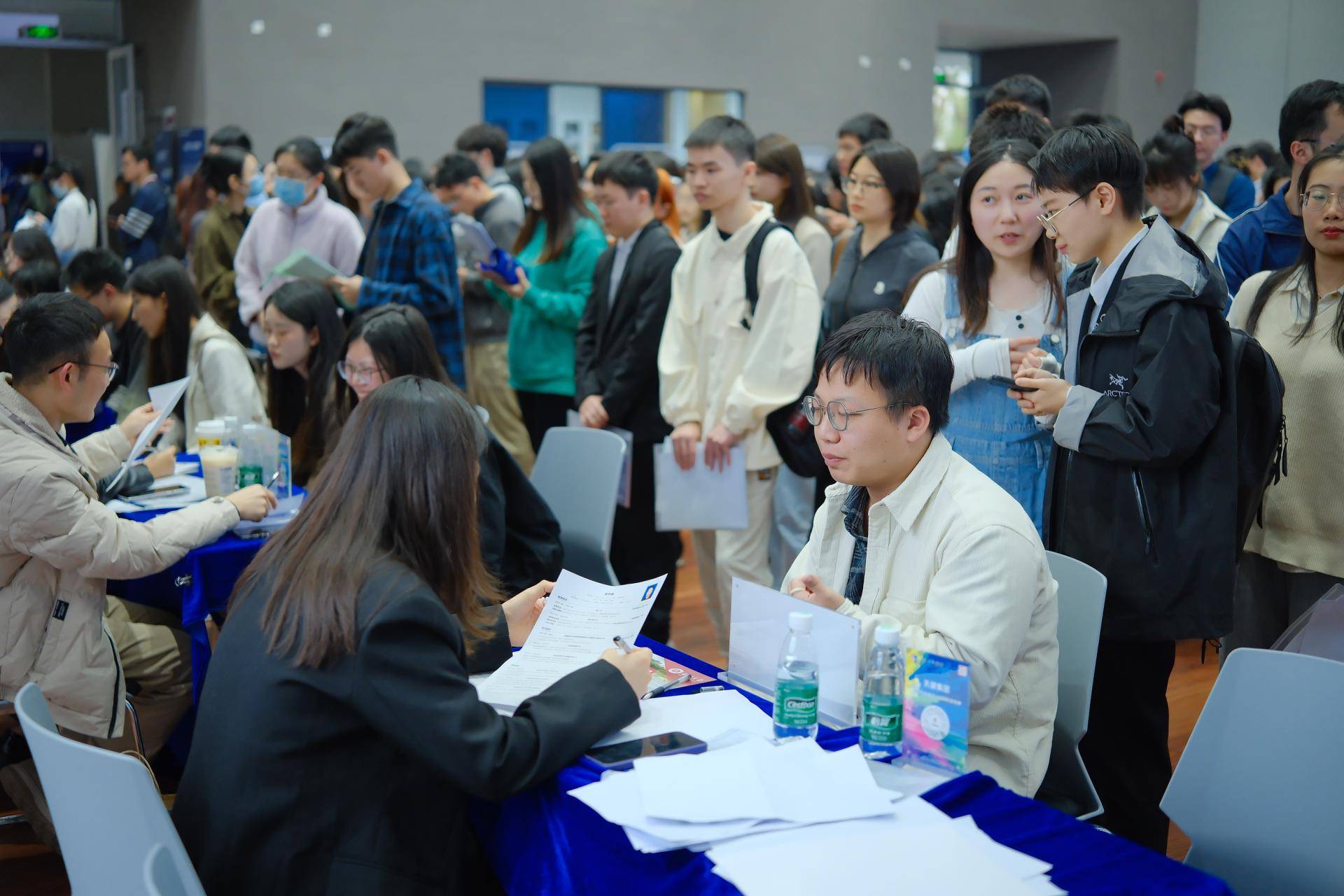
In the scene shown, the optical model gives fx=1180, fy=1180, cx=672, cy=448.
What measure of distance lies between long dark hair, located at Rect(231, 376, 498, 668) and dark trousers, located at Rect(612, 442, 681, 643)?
2.27 m

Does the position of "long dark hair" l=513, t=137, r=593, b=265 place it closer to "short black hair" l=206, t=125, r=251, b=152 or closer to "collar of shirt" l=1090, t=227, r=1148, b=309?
"collar of shirt" l=1090, t=227, r=1148, b=309

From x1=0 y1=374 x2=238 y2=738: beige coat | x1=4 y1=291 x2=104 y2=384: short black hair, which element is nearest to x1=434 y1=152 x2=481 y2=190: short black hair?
x1=4 y1=291 x2=104 y2=384: short black hair

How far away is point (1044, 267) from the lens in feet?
8.76

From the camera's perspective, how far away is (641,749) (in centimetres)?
162

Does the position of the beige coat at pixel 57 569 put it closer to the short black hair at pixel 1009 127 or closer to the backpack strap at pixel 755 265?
the backpack strap at pixel 755 265

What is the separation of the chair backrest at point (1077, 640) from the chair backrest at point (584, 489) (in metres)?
1.31

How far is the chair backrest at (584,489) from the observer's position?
3.15 metres

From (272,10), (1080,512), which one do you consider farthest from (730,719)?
(272,10)

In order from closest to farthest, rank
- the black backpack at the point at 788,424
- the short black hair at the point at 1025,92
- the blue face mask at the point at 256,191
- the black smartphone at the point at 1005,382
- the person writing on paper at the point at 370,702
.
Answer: the person writing on paper at the point at 370,702 < the black smartphone at the point at 1005,382 < the black backpack at the point at 788,424 < the short black hair at the point at 1025,92 < the blue face mask at the point at 256,191

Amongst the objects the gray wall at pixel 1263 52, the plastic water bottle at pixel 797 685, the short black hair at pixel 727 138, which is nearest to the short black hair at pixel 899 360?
the plastic water bottle at pixel 797 685

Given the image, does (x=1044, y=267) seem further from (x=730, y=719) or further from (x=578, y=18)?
(x=578, y=18)

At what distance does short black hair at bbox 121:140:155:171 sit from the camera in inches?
361

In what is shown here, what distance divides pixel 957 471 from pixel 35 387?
205cm

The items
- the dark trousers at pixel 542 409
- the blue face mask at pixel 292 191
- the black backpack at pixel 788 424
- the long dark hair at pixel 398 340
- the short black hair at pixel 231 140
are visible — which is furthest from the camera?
the short black hair at pixel 231 140
